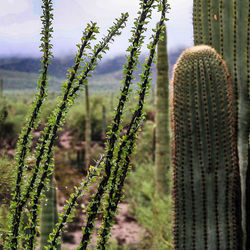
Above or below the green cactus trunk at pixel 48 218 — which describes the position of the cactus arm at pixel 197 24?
above

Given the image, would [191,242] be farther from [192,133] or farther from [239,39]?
[239,39]

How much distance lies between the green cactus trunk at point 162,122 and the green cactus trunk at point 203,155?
3.96 m

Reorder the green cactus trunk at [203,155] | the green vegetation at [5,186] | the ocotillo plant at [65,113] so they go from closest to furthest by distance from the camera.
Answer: the ocotillo plant at [65,113] < the green cactus trunk at [203,155] < the green vegetation at [5,186]

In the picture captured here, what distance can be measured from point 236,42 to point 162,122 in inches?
144

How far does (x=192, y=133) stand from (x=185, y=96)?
0.27 metres

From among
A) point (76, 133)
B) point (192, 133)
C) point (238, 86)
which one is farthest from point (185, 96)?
point (76, 133)

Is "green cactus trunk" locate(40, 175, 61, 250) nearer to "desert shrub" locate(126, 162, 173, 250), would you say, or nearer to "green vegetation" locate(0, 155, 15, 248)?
"green vegetation" locate(0, 155, 15, 248)

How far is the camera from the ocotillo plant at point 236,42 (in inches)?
122

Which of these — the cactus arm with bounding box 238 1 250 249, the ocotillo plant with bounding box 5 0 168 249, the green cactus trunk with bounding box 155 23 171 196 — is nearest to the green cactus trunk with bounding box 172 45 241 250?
the cactus arm with bounding box 238 1 250 249

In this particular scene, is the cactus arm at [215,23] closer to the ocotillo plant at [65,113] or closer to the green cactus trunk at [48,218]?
the ocotillo plant at [65,113]

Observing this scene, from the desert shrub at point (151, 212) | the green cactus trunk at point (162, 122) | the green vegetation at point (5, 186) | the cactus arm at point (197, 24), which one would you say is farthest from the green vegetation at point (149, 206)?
the green vegetation at point (5, 186)

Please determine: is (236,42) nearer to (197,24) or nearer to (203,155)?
(197,24)

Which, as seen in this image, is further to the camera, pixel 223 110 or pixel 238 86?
pixel 238 86

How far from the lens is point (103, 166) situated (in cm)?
193
